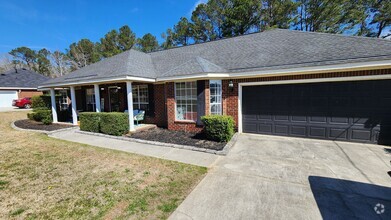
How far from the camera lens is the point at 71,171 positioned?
14.5 feet

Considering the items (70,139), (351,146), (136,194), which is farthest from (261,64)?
(70,139)

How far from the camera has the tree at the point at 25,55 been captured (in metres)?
39.9

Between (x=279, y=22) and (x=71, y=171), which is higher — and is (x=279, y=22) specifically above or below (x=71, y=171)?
above

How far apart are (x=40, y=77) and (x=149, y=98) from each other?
3156cm

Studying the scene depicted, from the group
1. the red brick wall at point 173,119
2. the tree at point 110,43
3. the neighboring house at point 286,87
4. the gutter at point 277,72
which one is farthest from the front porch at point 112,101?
the tree at point 110,43

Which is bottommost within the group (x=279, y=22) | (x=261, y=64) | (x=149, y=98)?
(x=149, y=98)

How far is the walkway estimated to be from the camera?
16.6 feet

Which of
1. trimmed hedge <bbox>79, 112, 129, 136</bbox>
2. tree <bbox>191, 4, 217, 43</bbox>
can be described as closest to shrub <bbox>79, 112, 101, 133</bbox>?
trimmed hedge <bbox>79, 112, 129, 136</bbox>

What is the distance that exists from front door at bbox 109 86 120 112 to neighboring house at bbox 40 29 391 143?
6.81ft

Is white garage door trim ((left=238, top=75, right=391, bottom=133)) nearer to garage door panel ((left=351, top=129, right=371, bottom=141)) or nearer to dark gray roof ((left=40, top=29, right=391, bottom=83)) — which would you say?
dark gray roof ((left=40, top=29, right=391, bottom=83))

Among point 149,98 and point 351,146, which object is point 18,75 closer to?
point 149,98

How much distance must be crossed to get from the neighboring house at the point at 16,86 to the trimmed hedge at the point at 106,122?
24.6 meters

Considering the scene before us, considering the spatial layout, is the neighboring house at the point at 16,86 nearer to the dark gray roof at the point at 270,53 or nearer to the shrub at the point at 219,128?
the dark gray roof at the point at 270,53

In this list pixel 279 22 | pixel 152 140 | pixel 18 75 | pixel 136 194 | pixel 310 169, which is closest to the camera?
pixel 136 194
